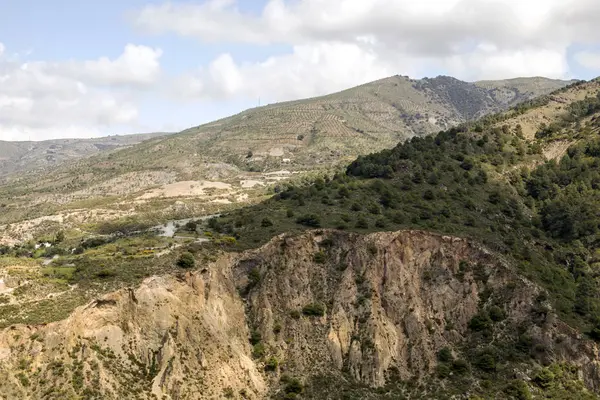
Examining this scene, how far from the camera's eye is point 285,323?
6391 cm

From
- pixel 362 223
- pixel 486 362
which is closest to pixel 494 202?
pixel 362 223

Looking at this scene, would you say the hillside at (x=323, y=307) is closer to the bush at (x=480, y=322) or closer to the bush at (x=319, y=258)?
the bush at (x=480, y=322)

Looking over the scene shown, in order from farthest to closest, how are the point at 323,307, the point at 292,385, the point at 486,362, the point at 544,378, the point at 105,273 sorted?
the point at 323,307 < the point at 486,362 < the point at 544,378 < the point at 292,385 < the point at 105,273

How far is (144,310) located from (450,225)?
46492 mm

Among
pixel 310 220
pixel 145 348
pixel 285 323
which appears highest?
pixel 310 220

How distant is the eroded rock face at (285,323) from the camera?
48219 millimetres

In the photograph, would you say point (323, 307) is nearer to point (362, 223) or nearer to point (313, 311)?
point (313, 311)

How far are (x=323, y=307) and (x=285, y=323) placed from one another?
526 cm

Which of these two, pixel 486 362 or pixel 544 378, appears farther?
pixel 486 362

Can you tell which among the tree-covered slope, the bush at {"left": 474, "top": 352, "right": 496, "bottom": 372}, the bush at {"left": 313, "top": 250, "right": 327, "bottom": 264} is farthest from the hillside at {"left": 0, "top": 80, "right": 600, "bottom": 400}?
the bush at {"left": 313, "top": 250, "right": 327, "bottom": 264}

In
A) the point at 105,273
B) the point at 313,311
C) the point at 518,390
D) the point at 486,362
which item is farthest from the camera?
the point at 313,311

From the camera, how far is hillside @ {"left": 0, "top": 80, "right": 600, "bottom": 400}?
50562 mm

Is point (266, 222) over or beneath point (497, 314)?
over

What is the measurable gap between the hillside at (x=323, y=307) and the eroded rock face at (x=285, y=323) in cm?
14
